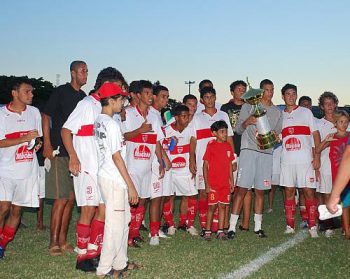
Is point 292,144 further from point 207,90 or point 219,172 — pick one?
point 207,90

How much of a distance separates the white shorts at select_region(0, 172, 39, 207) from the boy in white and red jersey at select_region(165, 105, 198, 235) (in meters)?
2.71

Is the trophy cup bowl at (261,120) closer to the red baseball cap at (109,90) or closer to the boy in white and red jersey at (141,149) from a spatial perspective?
the boy in white and red jersey at (141,149)

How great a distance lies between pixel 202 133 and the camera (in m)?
9.11

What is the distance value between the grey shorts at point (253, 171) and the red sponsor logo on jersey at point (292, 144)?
35 cm

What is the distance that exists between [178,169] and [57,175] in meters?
2.56

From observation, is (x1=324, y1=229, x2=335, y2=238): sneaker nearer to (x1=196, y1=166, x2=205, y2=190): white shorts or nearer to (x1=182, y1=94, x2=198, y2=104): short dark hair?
(x1=196, y1=166, x2=205, y2=190): white shorts

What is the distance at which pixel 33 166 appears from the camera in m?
7.14

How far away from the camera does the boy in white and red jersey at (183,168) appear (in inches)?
360

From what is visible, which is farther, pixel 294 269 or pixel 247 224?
pixel 247 224

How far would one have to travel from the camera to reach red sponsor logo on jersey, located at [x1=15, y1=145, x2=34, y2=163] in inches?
276

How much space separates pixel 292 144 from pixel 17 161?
415 centimetres

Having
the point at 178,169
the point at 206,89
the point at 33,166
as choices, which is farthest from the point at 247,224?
the point at 33,166

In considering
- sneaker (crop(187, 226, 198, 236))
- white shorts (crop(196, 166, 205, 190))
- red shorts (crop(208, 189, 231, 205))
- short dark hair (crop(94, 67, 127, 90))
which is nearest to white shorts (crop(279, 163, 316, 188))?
red shorts (crop(208, 189, 231, 205))

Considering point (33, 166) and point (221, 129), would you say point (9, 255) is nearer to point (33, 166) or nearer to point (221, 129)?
point (33, 166)
